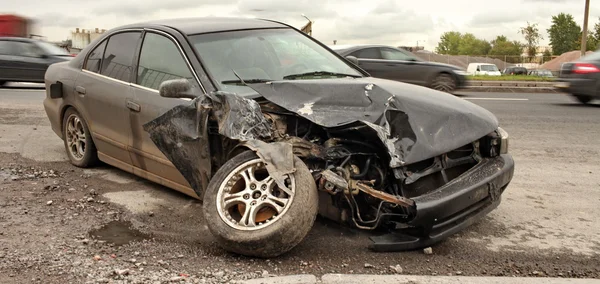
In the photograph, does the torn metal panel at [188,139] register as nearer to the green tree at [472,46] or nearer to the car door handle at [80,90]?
the car door handle at [80,90]

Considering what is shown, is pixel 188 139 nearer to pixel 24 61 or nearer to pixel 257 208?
pixel 257 208

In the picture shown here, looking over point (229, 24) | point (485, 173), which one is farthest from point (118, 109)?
point (485, 173)

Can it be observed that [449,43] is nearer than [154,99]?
No

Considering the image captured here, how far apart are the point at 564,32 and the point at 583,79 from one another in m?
80.1

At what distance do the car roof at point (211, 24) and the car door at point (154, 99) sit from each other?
17 cm

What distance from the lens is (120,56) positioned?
5.57 m

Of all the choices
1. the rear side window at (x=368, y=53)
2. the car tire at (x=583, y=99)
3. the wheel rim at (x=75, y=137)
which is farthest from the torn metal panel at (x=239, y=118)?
the rear side window at (x=368, y=53)

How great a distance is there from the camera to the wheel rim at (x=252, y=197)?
3621mm

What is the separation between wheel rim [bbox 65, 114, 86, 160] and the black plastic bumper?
3.54m

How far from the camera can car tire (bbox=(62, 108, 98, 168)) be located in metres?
5.91

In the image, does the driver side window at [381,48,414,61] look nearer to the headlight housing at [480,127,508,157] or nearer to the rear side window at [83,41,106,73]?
the rear side window at [83,41,106,73]

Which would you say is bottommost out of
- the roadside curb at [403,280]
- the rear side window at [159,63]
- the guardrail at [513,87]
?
the roadside curb at [403,280]

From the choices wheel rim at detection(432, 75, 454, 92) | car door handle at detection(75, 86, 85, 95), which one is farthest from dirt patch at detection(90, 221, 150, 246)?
wheel rim at detection(432, 75, 454, 92)

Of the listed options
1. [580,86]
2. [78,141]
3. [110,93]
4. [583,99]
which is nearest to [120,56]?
[110,93]
